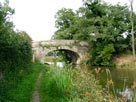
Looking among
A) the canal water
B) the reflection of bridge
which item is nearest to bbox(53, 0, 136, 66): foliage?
the reflection of bridge

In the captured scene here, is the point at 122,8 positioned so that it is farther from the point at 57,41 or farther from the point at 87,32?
the point at 57,41

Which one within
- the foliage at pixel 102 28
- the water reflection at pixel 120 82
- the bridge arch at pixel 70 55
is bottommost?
the water reflection at pixel 120 82

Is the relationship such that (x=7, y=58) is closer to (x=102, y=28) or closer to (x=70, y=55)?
(x=102, y=28)

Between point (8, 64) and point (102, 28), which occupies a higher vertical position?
point (102, 28)

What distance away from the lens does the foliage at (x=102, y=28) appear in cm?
3875

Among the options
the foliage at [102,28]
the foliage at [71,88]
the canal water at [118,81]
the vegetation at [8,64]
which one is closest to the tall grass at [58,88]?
the foliage at [71,88]

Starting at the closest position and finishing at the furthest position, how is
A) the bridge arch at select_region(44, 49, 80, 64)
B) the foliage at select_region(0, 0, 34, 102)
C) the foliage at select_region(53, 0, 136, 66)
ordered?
the foliage at select_region(0, 0, 34, 102)
the foliage at select_region(53, 0, 136, 66)
the bridge arch at select_region(44, 49, 80, 64)

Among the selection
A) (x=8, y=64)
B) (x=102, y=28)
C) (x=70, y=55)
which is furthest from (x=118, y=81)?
(x=70, y=55)

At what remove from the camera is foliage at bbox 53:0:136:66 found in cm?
3875

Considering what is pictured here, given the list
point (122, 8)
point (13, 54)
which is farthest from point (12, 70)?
point (122, 8)

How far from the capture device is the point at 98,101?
7.66 meters

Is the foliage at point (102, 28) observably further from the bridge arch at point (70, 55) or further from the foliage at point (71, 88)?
the foliage at point (71, 88)

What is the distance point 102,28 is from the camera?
3881 cm

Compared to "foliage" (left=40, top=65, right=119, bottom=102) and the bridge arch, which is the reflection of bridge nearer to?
the bridge arch
